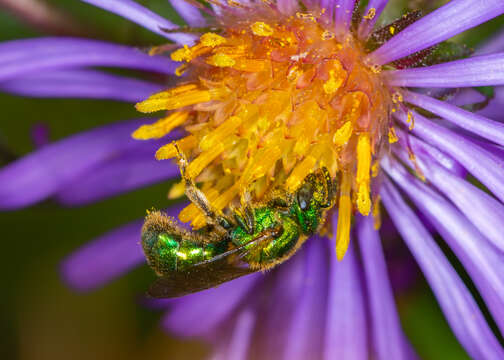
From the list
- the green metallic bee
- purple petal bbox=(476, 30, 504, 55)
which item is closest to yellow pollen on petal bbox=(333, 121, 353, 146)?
the green metallic bee

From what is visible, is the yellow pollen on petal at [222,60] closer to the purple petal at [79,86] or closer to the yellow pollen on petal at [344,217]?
the yellow pollen on petal at [344,217]

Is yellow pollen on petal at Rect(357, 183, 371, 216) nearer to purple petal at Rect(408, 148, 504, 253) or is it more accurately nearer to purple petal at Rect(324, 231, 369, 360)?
purple petal at Rect(408, 148, 504, 253)

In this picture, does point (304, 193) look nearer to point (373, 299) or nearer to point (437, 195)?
point (437, 195)

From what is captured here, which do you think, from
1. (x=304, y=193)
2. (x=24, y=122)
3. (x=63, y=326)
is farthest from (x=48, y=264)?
(x=304, y=193)

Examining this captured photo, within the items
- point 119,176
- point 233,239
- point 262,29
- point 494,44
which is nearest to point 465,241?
point 233,239

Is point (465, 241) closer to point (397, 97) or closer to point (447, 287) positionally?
point (447, 287)

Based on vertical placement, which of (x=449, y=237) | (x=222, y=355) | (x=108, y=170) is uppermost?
(x=108, y=170)
